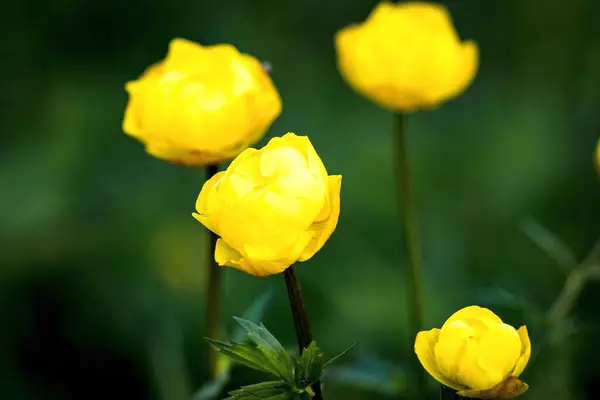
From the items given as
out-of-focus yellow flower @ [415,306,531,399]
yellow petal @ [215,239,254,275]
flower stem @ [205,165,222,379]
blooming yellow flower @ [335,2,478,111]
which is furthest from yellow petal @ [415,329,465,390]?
blooming yellow flower @ [335,2,478,111]

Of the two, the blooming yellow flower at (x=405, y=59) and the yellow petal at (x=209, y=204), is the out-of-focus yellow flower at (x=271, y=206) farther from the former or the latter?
the blooming yellow flower at (x=405, y=59)

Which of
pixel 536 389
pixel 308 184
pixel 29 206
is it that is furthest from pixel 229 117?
pixel 29 206

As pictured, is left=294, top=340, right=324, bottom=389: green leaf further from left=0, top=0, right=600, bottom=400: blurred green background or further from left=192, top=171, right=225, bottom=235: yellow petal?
left=0, top=0, right=600, bottom=400: blurred green background

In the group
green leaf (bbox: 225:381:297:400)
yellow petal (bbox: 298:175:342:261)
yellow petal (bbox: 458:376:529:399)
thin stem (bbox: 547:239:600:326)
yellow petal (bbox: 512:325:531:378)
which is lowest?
thin stem (bbox: 547:239:600:326)

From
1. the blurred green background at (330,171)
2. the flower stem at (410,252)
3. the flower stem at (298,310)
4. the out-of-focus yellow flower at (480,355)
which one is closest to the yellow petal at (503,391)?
the out-of-focus yellow flower at (480,355)

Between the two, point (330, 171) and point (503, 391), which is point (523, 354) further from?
point (330, 171)

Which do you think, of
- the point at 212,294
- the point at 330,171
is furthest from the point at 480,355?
the point at 330,171

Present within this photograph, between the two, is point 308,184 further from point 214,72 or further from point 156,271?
point 156,271
